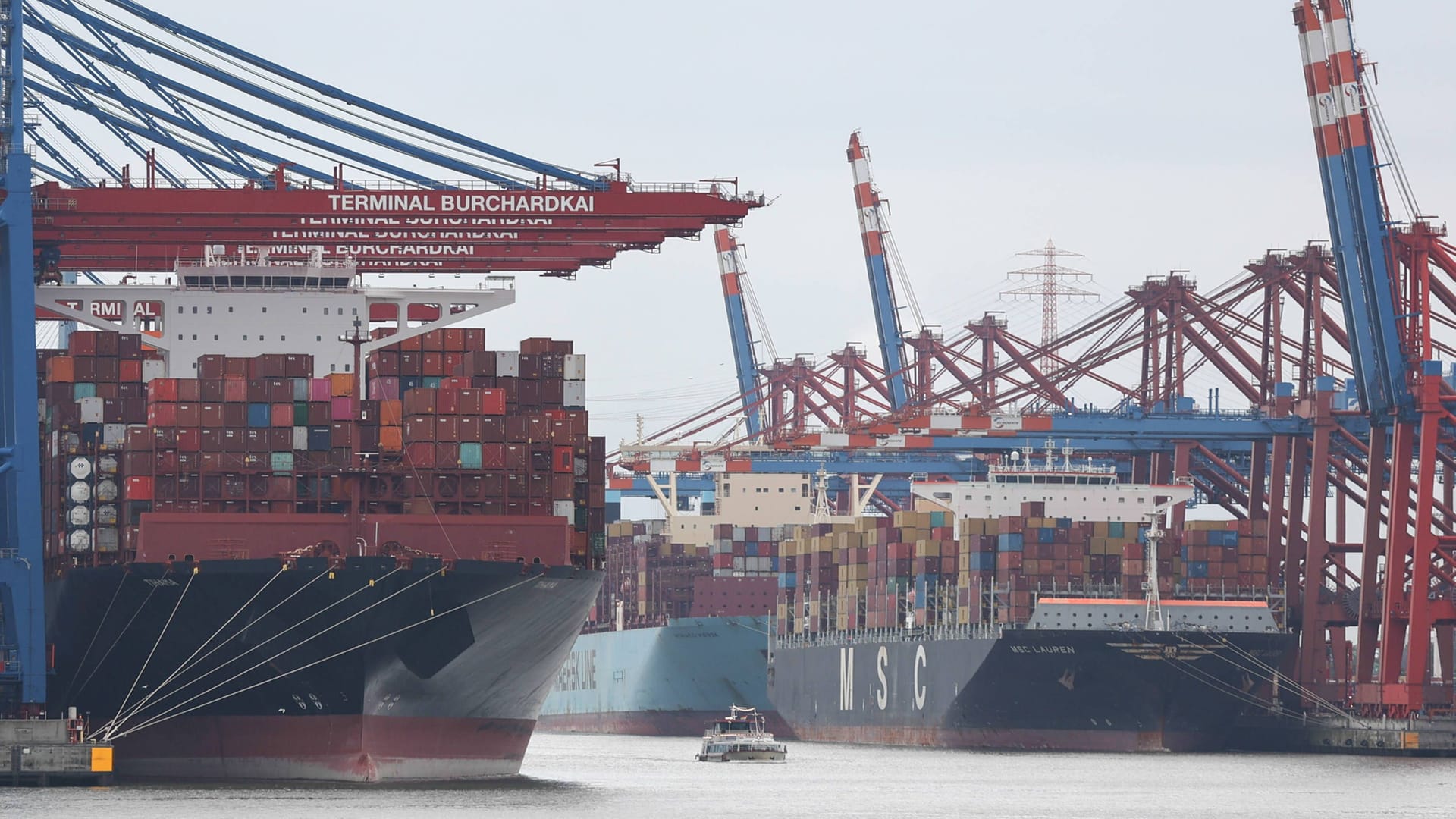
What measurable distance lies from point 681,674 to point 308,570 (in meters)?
44.3

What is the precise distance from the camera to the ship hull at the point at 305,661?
154 ft

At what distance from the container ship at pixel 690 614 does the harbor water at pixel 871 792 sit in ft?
75.3

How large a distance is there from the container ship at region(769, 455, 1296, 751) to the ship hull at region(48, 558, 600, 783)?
73.0 ft

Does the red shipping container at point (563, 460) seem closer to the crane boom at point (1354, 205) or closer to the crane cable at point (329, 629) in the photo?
the crane cable at point (329, 629)

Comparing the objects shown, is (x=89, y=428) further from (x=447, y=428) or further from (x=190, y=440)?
(x=447, y=428)

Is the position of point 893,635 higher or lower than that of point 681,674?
higher

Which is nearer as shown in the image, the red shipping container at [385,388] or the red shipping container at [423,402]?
the red shipping container at [423,402]

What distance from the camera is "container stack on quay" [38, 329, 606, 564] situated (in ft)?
158

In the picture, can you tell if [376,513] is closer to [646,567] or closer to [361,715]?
[361,715]

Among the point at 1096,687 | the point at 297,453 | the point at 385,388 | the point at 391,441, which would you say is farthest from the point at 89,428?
the point at 1096,687

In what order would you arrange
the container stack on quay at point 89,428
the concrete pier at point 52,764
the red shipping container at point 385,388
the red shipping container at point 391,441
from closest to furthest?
the concrete pier at point 52,764, the red shipping container at point 391,441, the container stack on quay at point 89,428, the red shipping container at point 385,388

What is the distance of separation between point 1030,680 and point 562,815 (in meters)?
28.2

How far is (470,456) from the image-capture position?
1913 inches

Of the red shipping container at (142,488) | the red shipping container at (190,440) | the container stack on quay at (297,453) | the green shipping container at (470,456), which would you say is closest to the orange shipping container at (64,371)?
the container stack on quay at (297,453)
